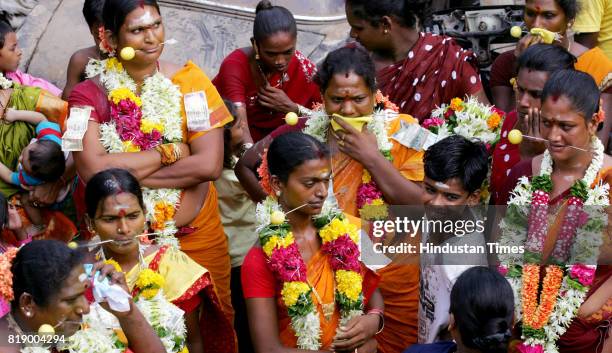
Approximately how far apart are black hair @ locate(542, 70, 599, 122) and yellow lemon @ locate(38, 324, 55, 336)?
8.32 ft

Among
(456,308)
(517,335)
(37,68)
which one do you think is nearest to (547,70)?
(517,335)

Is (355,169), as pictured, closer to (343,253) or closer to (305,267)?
(343,253)

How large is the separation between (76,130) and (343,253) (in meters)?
A: 1.66

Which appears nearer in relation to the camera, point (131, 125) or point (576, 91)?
point (576, 91)

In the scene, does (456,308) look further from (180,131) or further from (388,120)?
(180,131)

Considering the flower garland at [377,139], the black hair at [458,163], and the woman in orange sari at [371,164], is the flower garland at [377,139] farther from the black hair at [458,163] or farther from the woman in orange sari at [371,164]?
the black hair at [458,163]

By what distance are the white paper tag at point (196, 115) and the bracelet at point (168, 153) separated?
0.16 m

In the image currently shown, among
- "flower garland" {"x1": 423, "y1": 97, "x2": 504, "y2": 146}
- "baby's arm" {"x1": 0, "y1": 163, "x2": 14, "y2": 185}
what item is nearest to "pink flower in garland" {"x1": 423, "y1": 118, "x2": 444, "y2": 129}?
"flower garland" {"x1": 423, "y1": 97, "x2": 504, "y2": 146}

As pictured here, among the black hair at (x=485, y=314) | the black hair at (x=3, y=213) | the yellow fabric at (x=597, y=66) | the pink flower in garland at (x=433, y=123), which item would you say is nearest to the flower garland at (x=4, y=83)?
the black hair at (x=3, y=213)

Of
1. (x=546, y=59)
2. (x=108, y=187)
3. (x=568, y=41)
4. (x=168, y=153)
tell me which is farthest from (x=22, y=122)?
(x=568, y=41)

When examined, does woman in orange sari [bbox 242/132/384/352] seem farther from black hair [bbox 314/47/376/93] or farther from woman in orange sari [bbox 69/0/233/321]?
woman in orange sari [bbox 69/0/233/321]

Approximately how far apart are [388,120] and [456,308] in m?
1.82

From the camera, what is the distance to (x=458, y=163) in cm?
562

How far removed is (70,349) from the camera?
4.94 metres
